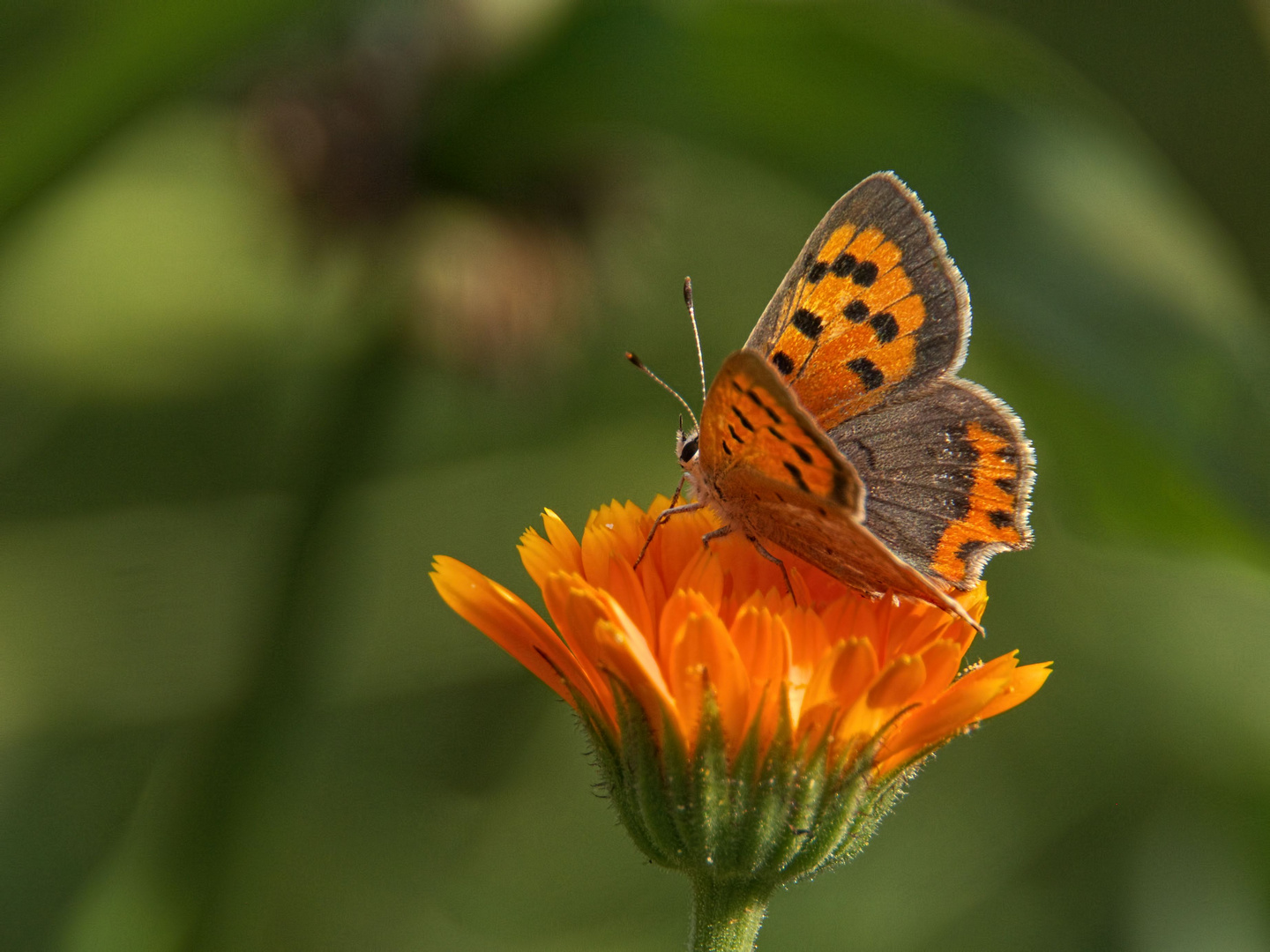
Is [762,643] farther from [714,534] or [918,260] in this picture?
[918,260]

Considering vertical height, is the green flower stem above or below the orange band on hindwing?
below

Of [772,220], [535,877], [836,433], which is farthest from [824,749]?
[772,220]

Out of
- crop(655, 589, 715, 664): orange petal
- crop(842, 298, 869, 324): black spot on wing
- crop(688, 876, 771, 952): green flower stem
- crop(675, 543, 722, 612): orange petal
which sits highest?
crop(842, 298, 869, 324): black spot on wing

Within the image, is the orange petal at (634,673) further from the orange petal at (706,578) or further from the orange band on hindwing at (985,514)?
the orange band on hindwing at (985,514)

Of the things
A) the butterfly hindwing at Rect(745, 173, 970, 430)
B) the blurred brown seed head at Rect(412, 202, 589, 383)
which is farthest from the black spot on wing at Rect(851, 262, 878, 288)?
the blurred brown seed head at Rect(412, 202, 589, 383)

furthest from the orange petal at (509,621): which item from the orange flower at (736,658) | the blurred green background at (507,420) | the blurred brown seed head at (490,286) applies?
the blurred brown seed head at (490,286)

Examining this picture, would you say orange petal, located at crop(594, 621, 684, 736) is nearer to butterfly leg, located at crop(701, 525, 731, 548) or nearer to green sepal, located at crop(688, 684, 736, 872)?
green sepal, located at crop(688, 684, 736, 872)

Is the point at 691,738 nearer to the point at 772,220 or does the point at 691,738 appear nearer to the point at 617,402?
the point at 617,402
